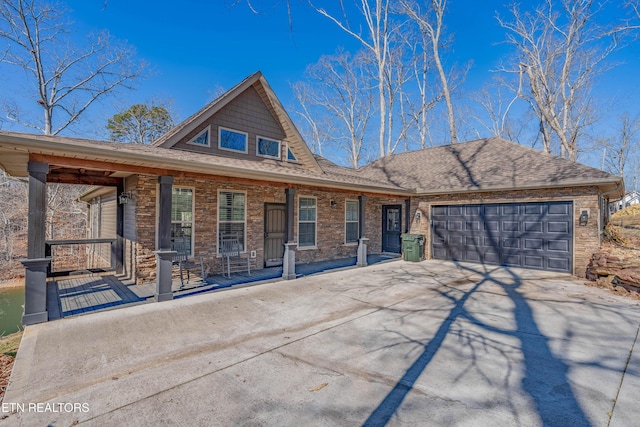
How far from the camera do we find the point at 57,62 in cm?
1619

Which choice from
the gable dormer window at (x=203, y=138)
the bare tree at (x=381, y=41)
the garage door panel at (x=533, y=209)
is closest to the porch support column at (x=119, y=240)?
the gable dormer window at (x=203, y=138)

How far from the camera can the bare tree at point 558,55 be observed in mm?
16531

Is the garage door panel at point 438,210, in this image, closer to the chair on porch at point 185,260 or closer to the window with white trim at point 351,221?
the window with white trim at point 351,221

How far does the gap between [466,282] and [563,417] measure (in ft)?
17.7

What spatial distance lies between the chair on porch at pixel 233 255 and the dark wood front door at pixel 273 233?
801 millimetres

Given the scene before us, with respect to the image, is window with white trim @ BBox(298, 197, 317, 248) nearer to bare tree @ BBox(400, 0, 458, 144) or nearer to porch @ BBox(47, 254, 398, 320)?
porch @ BBox(47, 254, 398, 320)

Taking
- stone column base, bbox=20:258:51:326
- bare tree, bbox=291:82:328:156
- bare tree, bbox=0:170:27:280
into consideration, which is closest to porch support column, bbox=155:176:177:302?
Result: stone column base, bbox=20:258:51:326

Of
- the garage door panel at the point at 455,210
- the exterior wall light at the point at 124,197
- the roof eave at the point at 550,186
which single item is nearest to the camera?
the exterior wall light at the point at 124,197

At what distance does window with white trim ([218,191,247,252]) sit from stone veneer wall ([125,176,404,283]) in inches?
5.3

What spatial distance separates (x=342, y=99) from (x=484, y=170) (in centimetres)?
1662

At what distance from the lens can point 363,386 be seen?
3053 millimetres

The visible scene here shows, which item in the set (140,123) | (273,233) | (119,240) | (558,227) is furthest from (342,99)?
(119,240)

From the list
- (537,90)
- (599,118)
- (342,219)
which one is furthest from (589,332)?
(599,118)

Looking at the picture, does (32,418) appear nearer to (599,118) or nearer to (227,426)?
(227,426)
